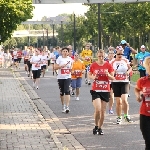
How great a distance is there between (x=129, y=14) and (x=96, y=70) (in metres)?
42.3

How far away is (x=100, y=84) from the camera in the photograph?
11961mm

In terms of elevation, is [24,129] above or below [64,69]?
below

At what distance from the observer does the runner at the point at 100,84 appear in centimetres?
1180

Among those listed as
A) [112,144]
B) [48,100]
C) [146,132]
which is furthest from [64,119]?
[146,132]

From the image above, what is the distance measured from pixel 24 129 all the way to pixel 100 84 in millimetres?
1850

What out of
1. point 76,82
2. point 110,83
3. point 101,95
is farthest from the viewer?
point 76,82

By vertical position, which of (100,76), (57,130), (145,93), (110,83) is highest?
(100,76)

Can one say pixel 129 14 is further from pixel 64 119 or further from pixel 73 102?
pixel 64 119

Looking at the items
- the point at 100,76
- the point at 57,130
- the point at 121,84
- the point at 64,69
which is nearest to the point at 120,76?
the point at 121,84

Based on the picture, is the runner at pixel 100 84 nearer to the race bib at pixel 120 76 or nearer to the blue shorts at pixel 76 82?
the race bib at pixel 120 76

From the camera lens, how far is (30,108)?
54.7 feet

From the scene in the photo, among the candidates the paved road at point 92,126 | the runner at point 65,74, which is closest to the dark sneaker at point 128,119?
the paved road at point 92,126

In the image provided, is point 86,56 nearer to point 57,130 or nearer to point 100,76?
point 57,130

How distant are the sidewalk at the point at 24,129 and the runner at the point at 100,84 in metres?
0.99
